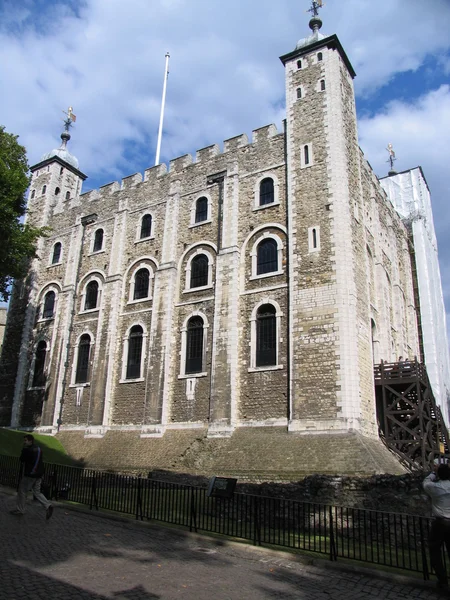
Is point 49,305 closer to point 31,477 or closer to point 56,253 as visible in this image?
point 56,253

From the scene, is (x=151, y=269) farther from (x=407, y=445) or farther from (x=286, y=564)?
(x=286, y=564)

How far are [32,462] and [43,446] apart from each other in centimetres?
1351

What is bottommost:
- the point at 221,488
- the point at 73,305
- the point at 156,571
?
the point at 156,571

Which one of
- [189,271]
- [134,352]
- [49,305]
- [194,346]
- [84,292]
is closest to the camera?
[194,346]

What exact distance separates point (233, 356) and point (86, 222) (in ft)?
47.8

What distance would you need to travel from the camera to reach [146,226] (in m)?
26.5

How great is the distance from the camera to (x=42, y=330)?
29.0m

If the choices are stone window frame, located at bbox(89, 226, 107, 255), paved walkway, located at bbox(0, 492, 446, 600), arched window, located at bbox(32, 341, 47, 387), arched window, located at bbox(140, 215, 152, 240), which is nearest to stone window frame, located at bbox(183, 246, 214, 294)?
arched window, located at bbox(140, 215, 152, 240)

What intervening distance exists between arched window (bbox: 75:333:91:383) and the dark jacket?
49.7ft

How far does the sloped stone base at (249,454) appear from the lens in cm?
1565

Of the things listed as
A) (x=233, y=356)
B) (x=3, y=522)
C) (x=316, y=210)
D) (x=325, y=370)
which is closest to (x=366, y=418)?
(x=325, y=370)

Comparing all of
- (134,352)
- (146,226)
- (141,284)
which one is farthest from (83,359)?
(146,226)

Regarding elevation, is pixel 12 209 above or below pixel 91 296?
above

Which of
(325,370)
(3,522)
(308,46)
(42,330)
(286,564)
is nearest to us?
(286,564)
